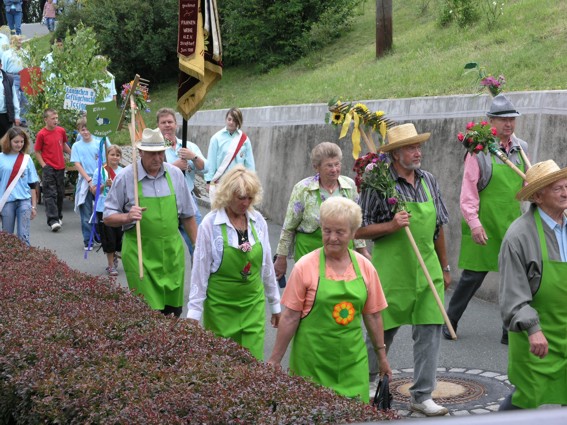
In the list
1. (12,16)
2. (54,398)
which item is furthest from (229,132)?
(12,16)

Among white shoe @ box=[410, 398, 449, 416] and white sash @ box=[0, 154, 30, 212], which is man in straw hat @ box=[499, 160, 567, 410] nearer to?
white shoe @ box=[410, 398, 449, 416]

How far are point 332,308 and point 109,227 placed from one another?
7.12 metres

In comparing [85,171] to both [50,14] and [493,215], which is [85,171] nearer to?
[493,215]

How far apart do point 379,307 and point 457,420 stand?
4.24 meters

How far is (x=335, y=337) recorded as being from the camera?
614cm

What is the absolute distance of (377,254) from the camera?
770cm

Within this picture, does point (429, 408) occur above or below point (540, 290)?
below

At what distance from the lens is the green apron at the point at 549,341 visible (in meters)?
6.02

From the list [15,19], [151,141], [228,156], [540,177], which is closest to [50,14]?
[15,19]

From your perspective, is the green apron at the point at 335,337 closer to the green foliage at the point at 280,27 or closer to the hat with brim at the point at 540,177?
the hat with brim at the point at 540,177

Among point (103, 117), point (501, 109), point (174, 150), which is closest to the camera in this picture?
point (501, 109)

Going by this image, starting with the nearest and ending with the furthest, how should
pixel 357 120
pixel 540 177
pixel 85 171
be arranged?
pixel 540 177 < pixel 357 120 < pixel 85 171

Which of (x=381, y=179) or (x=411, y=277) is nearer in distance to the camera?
(x=381, y=179)

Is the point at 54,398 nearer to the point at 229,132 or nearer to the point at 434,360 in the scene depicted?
the point at 434,360
